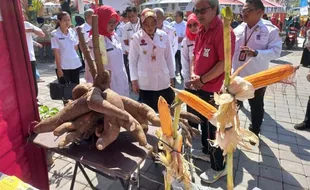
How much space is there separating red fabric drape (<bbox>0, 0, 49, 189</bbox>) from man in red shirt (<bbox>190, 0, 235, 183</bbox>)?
1.41m

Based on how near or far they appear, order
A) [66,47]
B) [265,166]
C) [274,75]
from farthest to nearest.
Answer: [66,47] → [265,166] → [274,75]

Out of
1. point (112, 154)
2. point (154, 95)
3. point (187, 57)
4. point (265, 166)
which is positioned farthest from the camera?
point (187, 57)

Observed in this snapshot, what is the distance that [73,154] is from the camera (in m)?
1.43

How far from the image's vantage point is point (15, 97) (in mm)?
1601

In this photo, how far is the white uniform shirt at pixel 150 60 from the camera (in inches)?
109

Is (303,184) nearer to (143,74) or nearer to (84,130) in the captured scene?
(143,74)

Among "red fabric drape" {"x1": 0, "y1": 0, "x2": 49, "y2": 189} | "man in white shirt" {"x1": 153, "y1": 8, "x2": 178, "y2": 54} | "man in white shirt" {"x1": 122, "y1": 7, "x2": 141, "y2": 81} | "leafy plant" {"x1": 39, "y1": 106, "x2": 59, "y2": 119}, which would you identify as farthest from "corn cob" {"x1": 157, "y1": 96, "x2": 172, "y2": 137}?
"man in white shirt" {"x1": 122, "y1": 7, "x2": 141, "y2": 81}

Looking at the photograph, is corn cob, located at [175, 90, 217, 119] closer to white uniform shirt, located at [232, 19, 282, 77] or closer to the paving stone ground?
the paving stone ground

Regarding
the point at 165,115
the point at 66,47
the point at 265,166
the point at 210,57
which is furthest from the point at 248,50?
the point at 66,47

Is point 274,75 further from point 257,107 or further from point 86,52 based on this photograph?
point 257,107

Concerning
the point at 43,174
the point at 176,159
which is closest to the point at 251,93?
the point at 176,159

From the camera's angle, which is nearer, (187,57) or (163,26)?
(187,57)

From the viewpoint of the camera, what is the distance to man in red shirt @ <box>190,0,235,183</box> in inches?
82.0

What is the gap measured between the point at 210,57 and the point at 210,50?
0.21 feet
